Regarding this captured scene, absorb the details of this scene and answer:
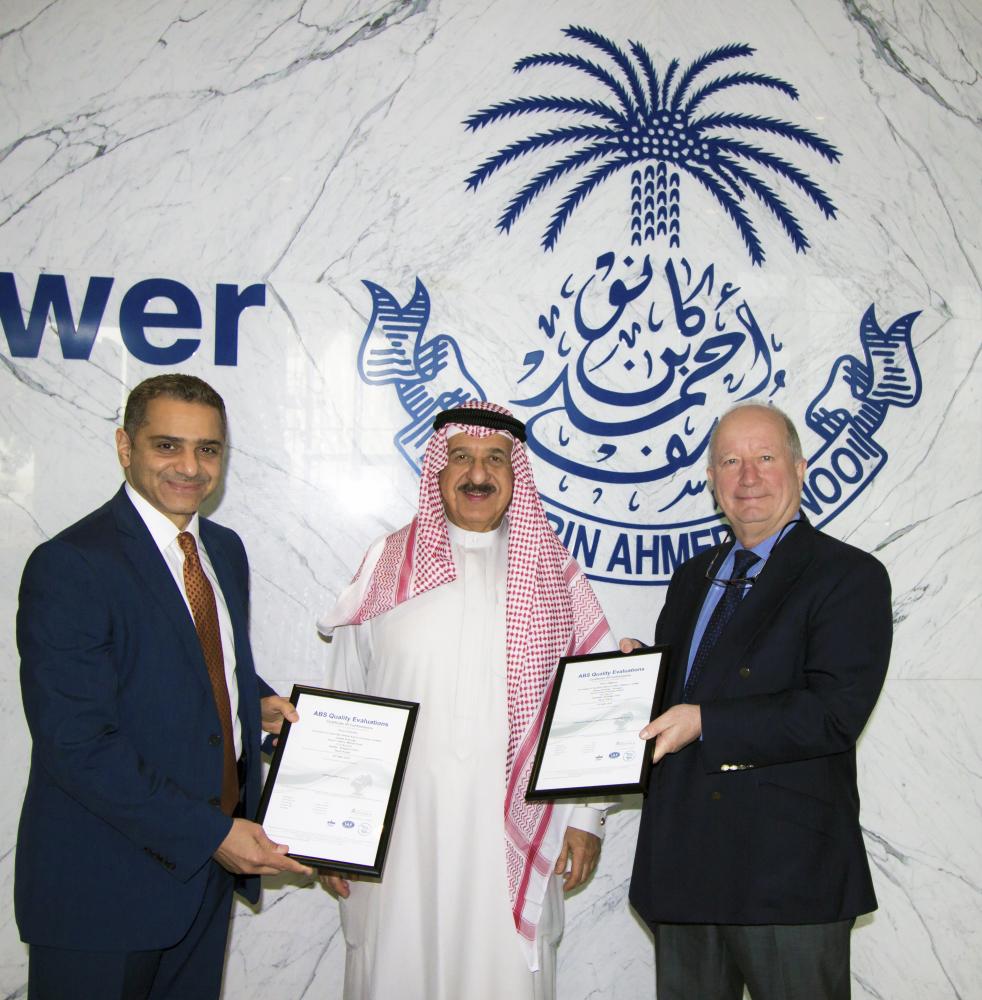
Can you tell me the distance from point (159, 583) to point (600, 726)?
106 centimetres

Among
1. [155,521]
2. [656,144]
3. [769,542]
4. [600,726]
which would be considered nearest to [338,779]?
[600,726]

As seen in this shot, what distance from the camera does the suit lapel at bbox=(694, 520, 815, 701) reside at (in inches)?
90.7

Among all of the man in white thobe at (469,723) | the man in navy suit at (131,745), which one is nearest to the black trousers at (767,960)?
the man in white thobe at (469,723)

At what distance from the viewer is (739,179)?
3.47 metres

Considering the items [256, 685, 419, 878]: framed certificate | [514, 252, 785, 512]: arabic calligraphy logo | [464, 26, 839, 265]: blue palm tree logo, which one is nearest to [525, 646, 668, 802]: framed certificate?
[256, 685, 419, 878]: framed certificate

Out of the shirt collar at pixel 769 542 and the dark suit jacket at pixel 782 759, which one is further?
the shirt collar at pixel 769 542

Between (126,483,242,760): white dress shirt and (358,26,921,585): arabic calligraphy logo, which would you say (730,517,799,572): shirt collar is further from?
(126,483,242,760): white dress shirt

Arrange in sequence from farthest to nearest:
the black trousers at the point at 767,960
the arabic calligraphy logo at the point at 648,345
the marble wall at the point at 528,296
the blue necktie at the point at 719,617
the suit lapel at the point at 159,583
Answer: the arabic calligraphy logo at the point at 648,345 < the marble wall at the point at 528,296 < the blue necktie at the point at 719,617 < the black trousers at the point at 767,960 < the suit lapel at the point at 159,583

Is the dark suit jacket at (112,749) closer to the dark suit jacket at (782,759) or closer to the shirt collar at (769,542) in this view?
the dark suit jacket at (782,759)

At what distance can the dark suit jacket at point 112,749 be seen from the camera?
2031 millimetres

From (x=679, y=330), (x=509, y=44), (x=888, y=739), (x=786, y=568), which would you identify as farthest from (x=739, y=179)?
(x=888, y=739)

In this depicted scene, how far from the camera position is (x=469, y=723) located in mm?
2529

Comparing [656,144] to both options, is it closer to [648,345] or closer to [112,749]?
[648,345]

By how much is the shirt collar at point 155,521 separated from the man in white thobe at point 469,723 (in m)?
0.60
